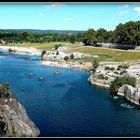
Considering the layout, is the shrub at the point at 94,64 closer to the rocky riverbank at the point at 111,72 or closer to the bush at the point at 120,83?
the rocky riverbank at the point at 111,72

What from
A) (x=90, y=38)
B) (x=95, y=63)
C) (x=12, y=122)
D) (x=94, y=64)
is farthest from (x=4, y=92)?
(x=90, y=38)

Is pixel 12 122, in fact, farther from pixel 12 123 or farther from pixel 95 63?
pixel 95 63

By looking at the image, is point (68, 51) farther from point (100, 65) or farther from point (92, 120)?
point (92, 120)

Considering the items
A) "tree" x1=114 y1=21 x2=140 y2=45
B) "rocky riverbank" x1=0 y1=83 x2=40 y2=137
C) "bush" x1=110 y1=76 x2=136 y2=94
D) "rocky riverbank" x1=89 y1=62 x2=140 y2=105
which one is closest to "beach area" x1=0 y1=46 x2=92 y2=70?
"rocky riverbank" x1=89 y1=62 x2=140 y2=105

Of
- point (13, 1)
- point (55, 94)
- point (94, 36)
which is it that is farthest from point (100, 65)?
point (13, 1)

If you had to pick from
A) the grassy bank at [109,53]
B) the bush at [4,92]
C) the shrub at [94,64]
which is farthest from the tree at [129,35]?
the bush at [4,92]

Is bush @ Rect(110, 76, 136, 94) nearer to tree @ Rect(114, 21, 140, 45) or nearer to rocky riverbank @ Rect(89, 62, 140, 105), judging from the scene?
rocky riverbank @ Rect(89, 62, 140, 105)

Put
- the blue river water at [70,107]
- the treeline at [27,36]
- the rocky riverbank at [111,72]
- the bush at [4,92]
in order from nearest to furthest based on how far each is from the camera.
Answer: the bush at [4,92], the blue river water at [70,107], the treeline at [27,36], the rocky riverbank at [111,72]
